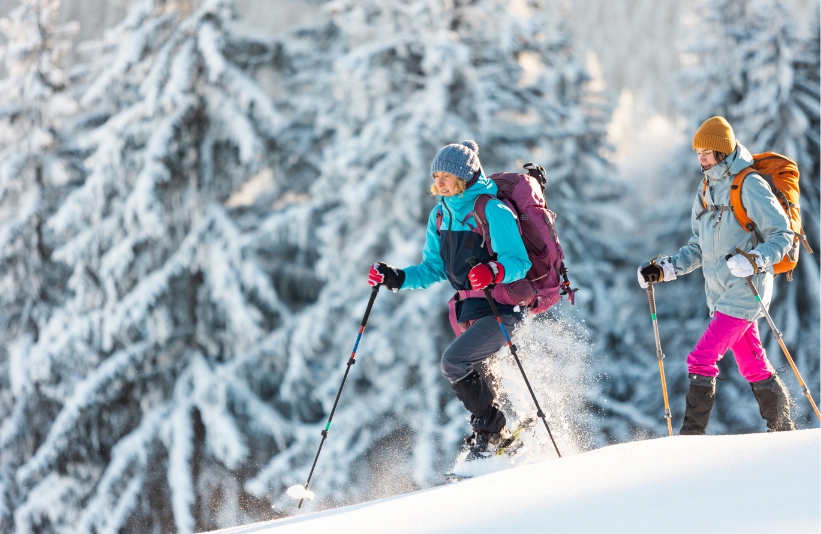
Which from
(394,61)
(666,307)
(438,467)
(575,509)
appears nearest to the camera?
(575,509)

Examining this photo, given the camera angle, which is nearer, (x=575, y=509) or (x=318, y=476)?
(x=575, y=509)

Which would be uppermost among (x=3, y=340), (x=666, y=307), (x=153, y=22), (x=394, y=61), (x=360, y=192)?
(x=153, y=22)

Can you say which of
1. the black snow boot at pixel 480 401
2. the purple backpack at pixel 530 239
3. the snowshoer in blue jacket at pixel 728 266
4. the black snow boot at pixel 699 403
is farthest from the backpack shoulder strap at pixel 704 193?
the black snow boot at pixel 480 401

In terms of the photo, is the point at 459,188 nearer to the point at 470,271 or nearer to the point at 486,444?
the point at 470,271

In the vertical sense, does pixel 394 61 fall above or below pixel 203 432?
above

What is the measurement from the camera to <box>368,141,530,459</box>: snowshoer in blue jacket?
5.48 meters

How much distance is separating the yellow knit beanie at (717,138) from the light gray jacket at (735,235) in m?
0.08

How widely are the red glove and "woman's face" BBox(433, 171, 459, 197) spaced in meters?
0.60

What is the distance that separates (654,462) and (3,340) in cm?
1734

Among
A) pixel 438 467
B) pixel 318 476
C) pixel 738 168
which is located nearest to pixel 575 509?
pixel 738 168

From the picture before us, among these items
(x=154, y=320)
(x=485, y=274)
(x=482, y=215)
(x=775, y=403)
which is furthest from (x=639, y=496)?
(x=154, y=320)

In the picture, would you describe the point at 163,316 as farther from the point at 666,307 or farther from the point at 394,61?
the point at 666,307

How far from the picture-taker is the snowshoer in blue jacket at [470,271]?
548cm

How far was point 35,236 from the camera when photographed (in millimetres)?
18625
